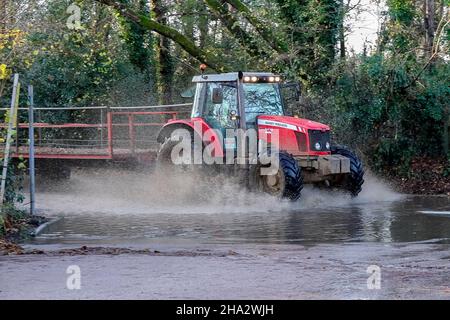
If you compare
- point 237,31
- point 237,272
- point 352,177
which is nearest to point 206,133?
point 352,177

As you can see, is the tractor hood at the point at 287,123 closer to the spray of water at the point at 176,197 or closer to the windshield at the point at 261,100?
the windshield at the point at 261,100

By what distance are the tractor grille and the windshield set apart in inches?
40.1

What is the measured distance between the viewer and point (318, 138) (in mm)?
18438

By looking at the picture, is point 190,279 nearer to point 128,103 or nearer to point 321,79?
point 321,79

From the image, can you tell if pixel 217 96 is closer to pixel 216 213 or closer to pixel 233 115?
pixel 233 115

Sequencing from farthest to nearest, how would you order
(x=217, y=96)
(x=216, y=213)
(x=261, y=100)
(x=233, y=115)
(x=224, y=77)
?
(x=261, y=100)
(x=224, y=77)
(x=233, y=115)
(x=217, y=96)
(x=216, y=213)

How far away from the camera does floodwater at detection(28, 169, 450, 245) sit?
13117 mm

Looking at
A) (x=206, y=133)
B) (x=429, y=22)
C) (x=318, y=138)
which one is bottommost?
(x=318, y=138)

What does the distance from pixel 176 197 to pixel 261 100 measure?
280 centimetres

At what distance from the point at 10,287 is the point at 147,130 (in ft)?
50.3

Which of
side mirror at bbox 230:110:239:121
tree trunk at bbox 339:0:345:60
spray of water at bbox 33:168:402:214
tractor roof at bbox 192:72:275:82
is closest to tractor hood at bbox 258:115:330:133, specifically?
side mirror at bbox 230:110:239:121

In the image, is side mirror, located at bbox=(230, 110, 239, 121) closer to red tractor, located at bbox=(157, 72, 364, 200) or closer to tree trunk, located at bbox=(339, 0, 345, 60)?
red tractor, located at bbox=(157, 72, 364, 200)

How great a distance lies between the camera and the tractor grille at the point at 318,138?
18.2 m
